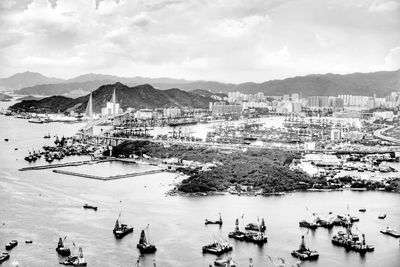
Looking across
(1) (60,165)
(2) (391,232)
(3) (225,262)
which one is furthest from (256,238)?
(1) (60,165)

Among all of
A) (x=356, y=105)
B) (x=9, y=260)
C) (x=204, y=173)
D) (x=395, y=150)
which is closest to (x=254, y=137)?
(x=395, y=150)

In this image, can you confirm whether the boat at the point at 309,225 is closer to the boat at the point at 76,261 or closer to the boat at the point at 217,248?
the boat at the point at 217,248

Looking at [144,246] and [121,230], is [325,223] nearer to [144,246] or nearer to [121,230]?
[144,246]

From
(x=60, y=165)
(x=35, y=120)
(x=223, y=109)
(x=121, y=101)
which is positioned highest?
(x=121, y=101)

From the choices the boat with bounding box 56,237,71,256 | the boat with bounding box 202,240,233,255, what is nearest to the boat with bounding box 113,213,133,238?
the boat with bounding box 56,237,71,256

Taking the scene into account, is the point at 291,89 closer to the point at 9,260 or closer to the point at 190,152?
the point at 190,152
